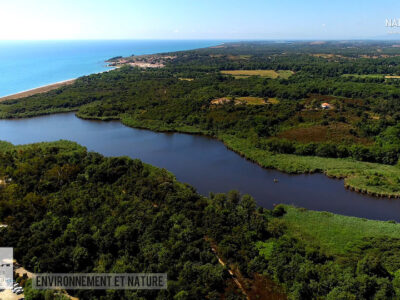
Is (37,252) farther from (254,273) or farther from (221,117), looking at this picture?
(221,117)

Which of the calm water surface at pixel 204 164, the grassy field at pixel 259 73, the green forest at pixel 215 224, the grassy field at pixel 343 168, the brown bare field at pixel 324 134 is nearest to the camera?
the green forest at pixel 215 224

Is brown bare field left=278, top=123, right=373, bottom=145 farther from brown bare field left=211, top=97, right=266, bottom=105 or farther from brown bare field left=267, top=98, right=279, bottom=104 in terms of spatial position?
brown bare field left=211, top=97, right=266, bottom=105

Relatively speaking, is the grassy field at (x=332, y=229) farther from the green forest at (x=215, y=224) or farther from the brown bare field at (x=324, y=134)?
the brown bare field at (x=324, y=134)

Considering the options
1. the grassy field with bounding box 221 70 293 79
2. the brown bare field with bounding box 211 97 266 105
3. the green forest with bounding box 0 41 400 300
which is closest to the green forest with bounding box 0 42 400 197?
the brown bare field with bounding box 211 97 266 105

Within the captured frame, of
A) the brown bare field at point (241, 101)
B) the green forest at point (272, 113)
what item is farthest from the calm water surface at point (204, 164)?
the brown bare field at point (241, 101)

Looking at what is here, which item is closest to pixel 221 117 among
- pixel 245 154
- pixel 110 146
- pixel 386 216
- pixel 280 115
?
pixel 280 115

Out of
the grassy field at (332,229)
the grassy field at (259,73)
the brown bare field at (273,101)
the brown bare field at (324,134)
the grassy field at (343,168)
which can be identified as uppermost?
the grassy field at (259,73)

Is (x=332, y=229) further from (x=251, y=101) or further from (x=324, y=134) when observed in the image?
(x=251, y=101)
